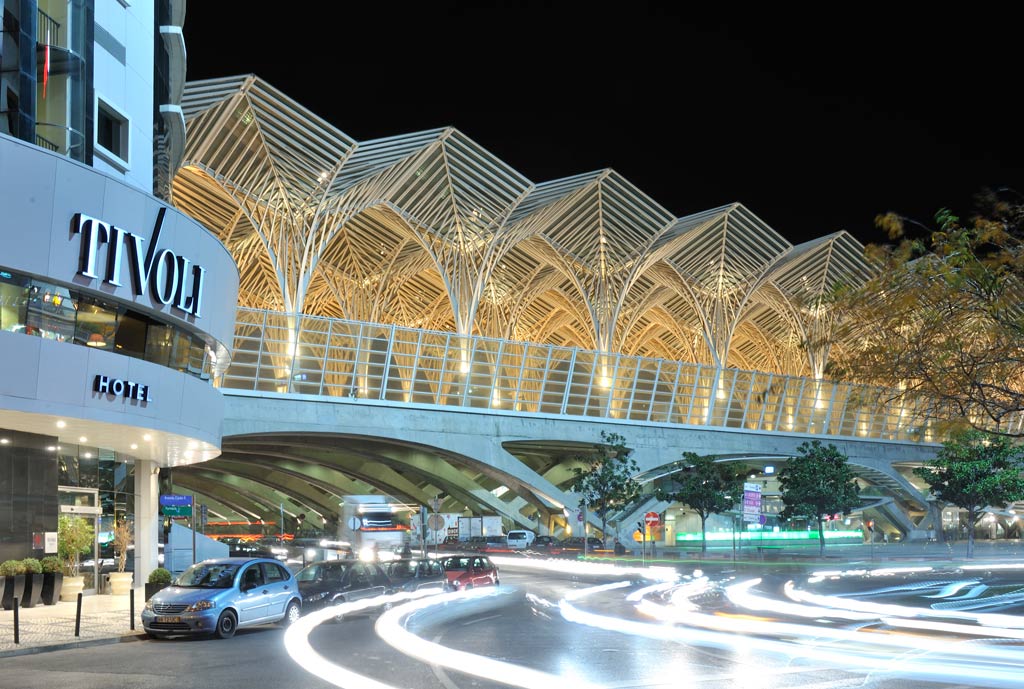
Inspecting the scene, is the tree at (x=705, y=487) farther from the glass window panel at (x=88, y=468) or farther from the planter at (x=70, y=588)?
the planter at (x=70, y=588)

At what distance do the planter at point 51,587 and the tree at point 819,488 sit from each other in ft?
151

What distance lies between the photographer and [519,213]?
62.9m

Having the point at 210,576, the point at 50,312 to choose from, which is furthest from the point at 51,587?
the point at 50,312

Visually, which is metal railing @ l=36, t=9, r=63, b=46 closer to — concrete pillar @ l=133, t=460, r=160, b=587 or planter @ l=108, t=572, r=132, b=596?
concrete pillar @ l=133, t=460, r=160, b=587

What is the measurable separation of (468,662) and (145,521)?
21.2 m

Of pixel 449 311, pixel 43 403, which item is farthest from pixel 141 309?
pixel 449 311

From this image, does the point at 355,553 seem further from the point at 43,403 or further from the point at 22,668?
the point at 22,668

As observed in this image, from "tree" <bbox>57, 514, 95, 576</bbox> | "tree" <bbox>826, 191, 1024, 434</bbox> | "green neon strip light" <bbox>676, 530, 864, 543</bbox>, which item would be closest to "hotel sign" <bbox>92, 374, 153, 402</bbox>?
"tree" <bbox>57, 514, 95, 576</bbox>

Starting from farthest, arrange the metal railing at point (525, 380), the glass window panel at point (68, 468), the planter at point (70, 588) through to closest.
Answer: the metal railing at point (525, 380)
the planter at point (70, 588)
the glass window panel at point (68, 468)

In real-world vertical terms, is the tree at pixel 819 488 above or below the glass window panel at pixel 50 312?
below

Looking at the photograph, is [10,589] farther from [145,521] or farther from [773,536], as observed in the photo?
[773,536]

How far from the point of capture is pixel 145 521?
32.7 m

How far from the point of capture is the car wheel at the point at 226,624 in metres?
20.2

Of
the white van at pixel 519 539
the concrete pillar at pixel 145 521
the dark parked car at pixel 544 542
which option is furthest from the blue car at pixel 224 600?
the white van at pixel 519 539
